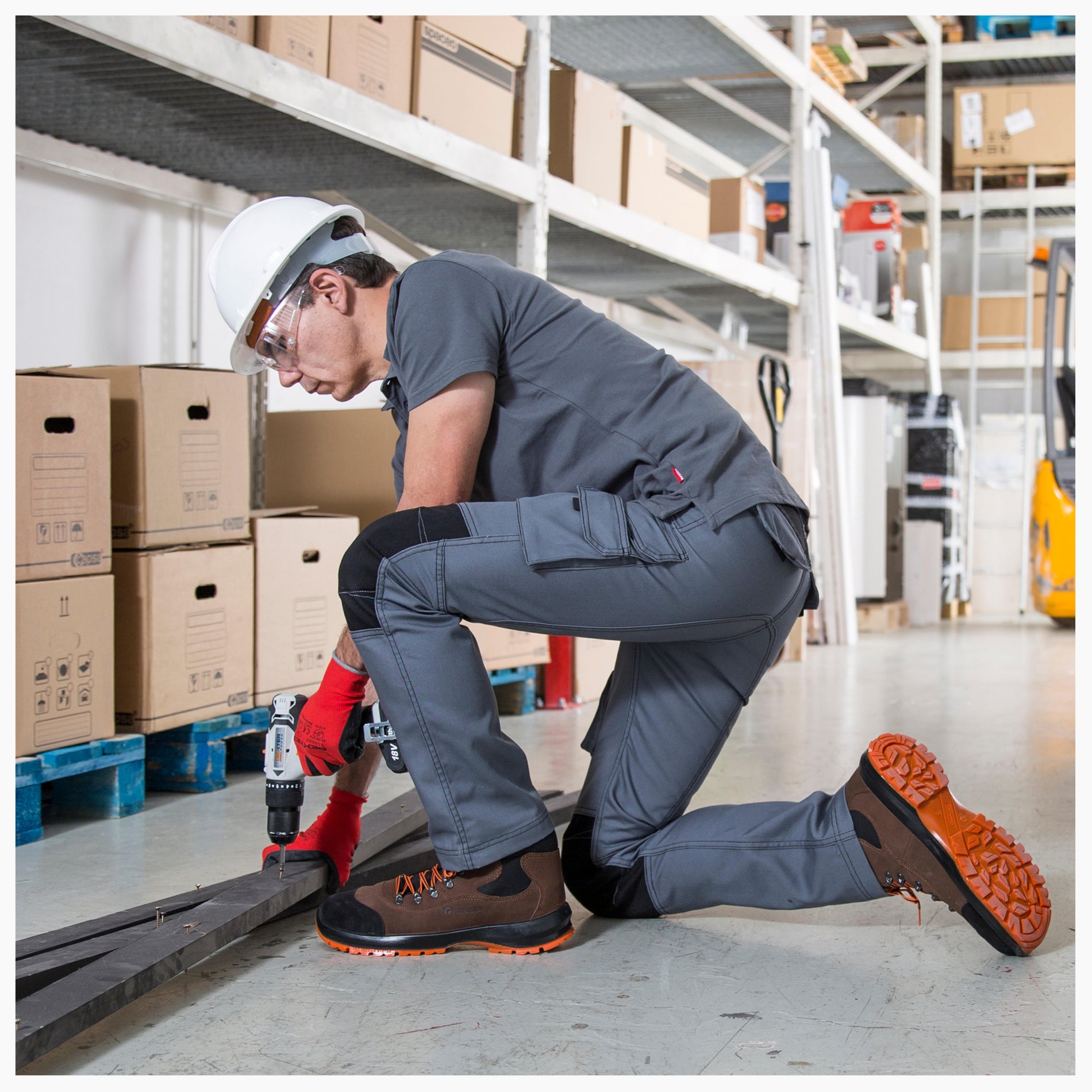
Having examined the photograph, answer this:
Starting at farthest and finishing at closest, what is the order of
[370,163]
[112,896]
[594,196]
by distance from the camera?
[594,196]
[370,163]
[112,896]

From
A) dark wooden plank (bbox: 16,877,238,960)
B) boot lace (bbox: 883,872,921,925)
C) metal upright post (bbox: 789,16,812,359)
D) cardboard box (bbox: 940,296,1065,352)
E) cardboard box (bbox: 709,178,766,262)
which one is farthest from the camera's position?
cardboard box (bbox: 940,296,1065,352)

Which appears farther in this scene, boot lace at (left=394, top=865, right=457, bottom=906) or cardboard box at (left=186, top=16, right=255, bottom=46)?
cardboard box at (left=186, top=16, right=255, bottom=46)

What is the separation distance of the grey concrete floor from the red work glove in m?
0.32

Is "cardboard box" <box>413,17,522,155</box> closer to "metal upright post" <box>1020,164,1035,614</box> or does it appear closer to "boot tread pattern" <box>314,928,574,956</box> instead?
"boot tread pattern" <box>314,928,574,956</box>

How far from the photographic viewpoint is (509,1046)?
1631 mm

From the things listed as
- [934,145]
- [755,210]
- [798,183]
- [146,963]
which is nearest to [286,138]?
[146,963]

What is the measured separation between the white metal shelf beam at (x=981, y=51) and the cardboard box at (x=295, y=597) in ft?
24.5

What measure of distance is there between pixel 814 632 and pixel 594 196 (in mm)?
3469

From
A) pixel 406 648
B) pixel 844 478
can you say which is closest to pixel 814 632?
pixel 844 478

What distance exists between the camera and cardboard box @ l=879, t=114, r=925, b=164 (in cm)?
955

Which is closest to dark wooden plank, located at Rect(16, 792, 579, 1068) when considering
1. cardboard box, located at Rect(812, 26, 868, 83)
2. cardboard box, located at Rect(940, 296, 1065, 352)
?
cardboard box, located at Rect(812, 26, 868, 83)

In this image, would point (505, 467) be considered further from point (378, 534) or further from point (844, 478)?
point (844, 478)

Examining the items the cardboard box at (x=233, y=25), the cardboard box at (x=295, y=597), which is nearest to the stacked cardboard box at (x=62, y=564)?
the cardboard box at (x=295, y=597)

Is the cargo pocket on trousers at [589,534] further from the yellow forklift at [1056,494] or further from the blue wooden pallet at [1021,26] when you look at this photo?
the blue wooden pallet at [1021,26]
